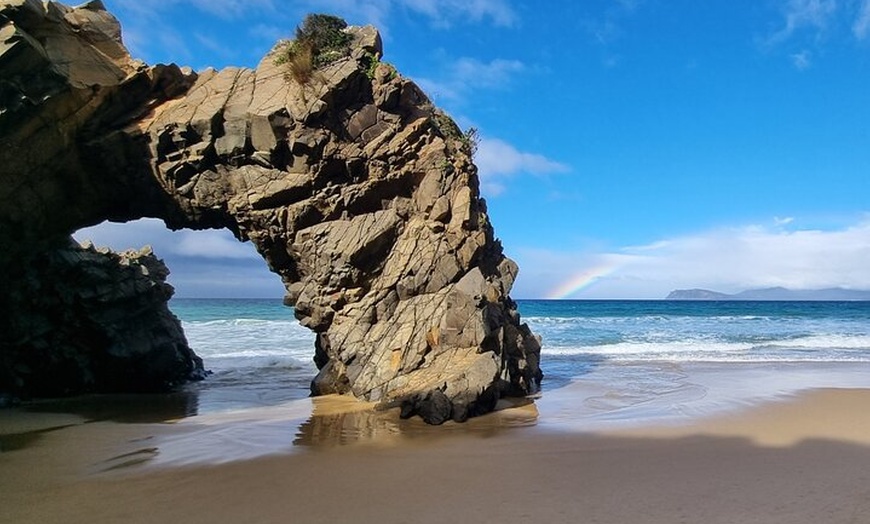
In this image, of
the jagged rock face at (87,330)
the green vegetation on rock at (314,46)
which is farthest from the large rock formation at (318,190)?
the jagged rock face at (87,330)

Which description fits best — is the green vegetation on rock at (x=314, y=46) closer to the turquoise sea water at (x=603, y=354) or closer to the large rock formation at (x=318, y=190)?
the large rock formation at (x=318, y=190)

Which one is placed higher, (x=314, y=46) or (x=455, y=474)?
(x=314, y=46)

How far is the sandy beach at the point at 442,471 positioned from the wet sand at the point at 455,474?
0.02 meters

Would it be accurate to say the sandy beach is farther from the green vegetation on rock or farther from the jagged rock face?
the green vegetation on rock

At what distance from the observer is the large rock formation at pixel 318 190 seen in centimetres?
1318

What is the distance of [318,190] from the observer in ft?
49.0

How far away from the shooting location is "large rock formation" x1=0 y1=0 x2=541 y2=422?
13.2m

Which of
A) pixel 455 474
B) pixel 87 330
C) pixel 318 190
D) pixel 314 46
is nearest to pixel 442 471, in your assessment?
pixel 455 474

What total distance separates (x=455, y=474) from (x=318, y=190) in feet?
31.1

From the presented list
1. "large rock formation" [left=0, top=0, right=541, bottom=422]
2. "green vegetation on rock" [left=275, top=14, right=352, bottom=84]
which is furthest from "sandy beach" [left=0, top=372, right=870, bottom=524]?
"green vegetation on rock" [left=275, top=14, right=352, bottom=84]

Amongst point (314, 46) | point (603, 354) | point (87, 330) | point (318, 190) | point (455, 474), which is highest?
point (314, 46)

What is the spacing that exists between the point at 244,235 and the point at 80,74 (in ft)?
17.6

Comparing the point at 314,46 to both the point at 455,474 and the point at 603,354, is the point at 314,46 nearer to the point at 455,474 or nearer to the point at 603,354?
the point at 455,474

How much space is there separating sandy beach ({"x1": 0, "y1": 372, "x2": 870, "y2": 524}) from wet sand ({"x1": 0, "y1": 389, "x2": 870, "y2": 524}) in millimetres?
24
